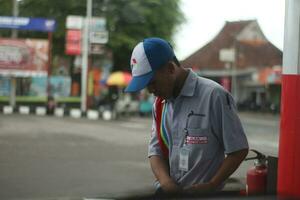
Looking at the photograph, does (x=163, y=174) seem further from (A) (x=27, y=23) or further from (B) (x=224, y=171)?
(A) (x=27, y=23)

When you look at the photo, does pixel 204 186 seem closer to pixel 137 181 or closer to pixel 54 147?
pixel 137 181

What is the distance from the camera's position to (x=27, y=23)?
20.6m

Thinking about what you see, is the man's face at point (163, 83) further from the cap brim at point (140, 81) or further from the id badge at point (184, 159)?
the id badge at point (184, 159)

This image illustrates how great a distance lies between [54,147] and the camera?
A: 988 cm

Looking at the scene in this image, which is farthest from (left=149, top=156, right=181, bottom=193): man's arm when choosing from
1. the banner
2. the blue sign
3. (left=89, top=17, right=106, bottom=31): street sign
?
the banner

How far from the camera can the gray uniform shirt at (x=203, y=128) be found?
6.24ft

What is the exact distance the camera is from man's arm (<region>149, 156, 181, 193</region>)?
191 cm

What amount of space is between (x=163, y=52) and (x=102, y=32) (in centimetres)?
1835

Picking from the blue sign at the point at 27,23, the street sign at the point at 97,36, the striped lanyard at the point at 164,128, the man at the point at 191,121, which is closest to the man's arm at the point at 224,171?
the man at the point at 191,121

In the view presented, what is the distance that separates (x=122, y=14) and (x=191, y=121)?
21.0 metres

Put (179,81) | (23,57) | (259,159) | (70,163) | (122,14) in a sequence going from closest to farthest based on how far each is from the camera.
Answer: (179,81), (259,159), (70,163), (23,57), (122,14)

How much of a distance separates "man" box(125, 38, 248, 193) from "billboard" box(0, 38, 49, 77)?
783 inches

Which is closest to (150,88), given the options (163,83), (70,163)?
(163,83)

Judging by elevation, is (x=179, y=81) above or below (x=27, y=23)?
below
